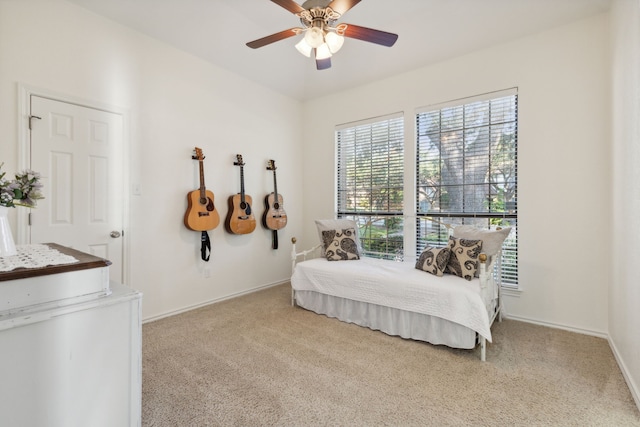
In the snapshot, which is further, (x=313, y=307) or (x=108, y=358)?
(x=313, y=307)

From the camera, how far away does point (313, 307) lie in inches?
127

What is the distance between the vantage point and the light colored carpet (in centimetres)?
163

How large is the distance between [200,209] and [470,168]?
2.96 metres

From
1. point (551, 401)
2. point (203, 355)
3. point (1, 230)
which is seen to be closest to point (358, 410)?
point (551, 401)

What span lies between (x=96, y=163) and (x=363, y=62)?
10.1 feet

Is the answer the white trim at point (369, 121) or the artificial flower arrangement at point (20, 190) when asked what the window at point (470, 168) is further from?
the artificial flower arrangement at point (20, 190)

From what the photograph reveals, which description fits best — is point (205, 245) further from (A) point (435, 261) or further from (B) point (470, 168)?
(B) point (470, 168)

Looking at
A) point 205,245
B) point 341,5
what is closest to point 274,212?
point 205,245

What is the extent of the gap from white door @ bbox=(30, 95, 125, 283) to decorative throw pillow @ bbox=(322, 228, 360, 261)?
2.06 metres

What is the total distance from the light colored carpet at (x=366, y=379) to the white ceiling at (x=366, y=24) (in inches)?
112

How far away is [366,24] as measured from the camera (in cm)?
314

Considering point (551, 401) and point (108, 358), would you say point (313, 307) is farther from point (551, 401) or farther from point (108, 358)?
point (108, 358)

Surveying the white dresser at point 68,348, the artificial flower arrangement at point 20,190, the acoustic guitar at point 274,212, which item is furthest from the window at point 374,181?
the artificial flower arrangement at point 20,190

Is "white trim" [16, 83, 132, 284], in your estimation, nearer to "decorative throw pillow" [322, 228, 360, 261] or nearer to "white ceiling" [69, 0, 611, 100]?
"white ceiling" [69, 0, 611, 100]
